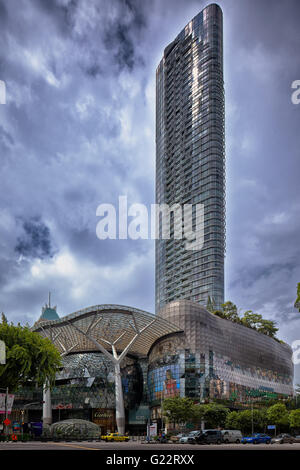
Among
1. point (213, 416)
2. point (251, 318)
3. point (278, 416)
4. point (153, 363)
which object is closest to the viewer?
point (213, 416)

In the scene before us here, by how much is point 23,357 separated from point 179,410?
129 feet

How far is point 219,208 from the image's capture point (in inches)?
6806

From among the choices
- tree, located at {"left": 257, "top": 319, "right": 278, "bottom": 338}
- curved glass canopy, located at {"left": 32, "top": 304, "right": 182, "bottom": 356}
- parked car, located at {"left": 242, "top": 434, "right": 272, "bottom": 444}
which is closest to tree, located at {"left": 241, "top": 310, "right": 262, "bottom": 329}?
tree, located at {"left": 257, "top": 319, "right": 278, "bottom": 338}

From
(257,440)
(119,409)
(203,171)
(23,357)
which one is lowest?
(119,409)

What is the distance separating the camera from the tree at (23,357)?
45594 mm

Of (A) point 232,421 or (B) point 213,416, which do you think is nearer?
(B) point 213,416

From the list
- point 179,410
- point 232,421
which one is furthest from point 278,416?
point 179,410

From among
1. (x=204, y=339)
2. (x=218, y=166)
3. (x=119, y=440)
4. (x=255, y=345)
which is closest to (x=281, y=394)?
(x=255, y=345)

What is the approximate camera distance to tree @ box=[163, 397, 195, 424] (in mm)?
77750

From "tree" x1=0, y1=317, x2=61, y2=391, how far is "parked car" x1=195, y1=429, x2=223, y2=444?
16589 millimetres

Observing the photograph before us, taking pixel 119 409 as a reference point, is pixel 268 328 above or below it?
above

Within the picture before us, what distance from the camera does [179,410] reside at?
255 ft

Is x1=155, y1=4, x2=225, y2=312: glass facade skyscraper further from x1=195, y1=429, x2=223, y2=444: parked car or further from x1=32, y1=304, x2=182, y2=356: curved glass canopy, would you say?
x1=195, y1=429, x2=223, y2=444: parked car

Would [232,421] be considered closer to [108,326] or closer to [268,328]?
[108,326]
